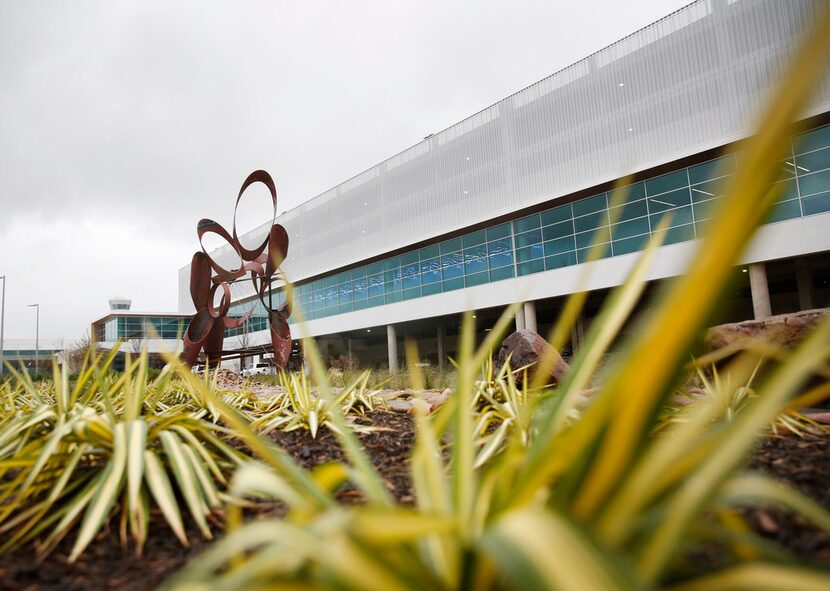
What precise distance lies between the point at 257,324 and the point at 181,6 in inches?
1277

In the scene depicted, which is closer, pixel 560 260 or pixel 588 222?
pixel 588 222

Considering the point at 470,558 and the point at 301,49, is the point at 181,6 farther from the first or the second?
the point at 470,558

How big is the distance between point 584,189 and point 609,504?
21731 millimetres

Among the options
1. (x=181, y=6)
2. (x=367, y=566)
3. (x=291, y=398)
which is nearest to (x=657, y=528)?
(x=367, y=566)

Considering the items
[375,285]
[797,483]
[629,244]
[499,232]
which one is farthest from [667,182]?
[797,483]

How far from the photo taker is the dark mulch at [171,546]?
5.00 feet

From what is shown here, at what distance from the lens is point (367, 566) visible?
0.80 metres

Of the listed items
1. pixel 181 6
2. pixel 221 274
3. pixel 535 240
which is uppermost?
pixel 181 6

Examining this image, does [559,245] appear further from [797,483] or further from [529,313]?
[797,483]

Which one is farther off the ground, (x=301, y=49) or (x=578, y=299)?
(x=301, y=49)

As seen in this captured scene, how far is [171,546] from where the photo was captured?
6.24 ft

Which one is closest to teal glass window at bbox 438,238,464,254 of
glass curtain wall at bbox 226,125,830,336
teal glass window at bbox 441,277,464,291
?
glass curtain wall at bbox 226,125,830,336

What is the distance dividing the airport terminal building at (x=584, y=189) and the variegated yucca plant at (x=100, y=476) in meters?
11.8

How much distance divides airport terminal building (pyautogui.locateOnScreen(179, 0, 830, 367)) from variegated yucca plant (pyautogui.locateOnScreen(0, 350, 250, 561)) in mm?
11774
